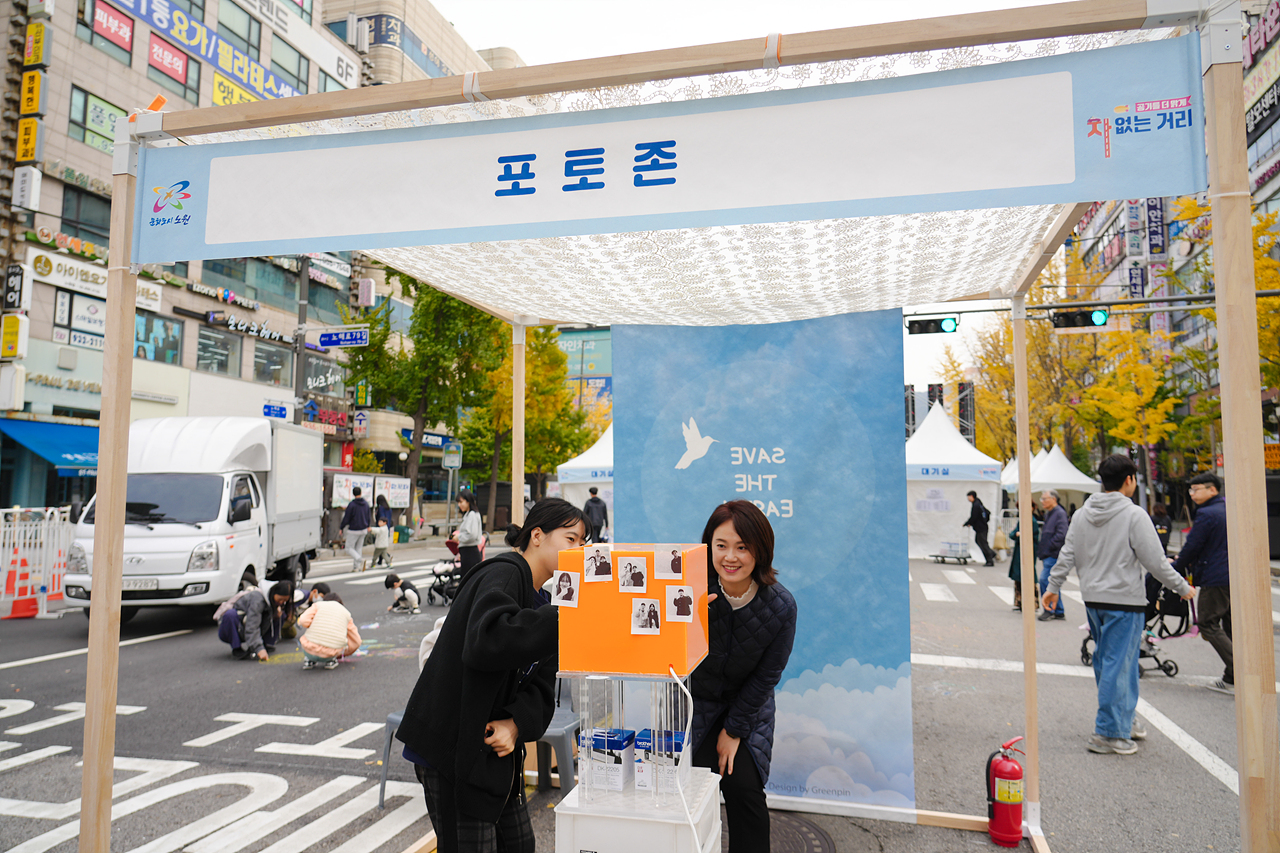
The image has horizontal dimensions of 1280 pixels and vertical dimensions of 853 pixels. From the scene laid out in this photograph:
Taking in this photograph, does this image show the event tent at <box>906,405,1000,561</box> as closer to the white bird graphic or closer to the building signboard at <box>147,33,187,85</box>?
the white bird graphic

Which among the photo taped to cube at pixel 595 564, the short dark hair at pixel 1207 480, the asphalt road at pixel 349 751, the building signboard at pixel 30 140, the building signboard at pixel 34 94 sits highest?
the building signboard at pixel 34 94

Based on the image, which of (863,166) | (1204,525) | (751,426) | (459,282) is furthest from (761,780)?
(1204,525)

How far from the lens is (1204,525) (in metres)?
6.83

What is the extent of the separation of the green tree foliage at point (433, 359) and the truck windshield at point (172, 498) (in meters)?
13.0

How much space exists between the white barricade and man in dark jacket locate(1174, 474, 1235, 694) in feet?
44.5

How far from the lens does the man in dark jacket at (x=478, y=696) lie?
2396 millimetres

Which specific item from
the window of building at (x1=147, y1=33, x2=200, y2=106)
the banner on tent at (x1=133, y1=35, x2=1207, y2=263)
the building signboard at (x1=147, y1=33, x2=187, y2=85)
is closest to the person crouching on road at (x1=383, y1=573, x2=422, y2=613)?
the banner on tent at (x1=133, y1=35, x2=1207, y2=263)

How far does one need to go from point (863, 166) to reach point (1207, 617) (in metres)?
6.74

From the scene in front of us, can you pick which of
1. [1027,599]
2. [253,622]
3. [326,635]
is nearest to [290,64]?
[253,622]

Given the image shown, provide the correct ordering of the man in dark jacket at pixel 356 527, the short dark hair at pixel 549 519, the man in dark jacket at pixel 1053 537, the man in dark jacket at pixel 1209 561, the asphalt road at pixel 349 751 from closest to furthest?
the short dark hair at pixel 549 519 < the asphalt road at pixel 349 751 < the man in dark jacket at pixel 1209 561 < the man in dark jacket at pixel 1053 537 < the man in dark jacket at pixel 356 527

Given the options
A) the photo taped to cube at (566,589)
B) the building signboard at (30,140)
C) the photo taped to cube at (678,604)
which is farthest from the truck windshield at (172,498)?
the building signboard at (30,140)

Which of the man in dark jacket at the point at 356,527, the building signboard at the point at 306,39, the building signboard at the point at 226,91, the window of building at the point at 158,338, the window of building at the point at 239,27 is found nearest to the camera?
the man in dark jacket at the point at 356,527

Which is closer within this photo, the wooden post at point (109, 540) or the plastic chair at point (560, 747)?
the wooden post at point (109, 540)

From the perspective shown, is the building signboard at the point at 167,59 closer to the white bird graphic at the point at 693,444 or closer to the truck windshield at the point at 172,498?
the truck windshield at the point at 172,498
